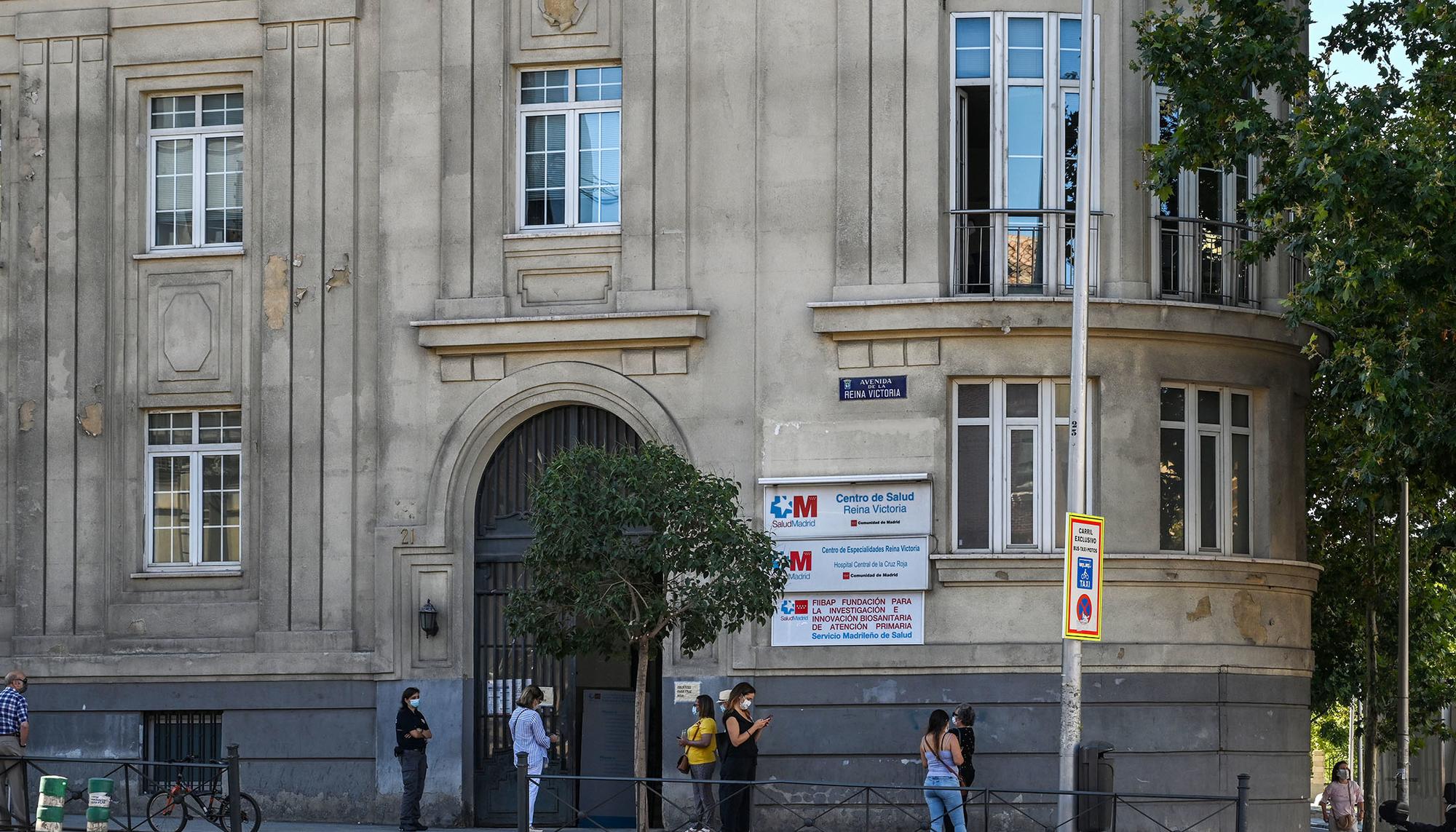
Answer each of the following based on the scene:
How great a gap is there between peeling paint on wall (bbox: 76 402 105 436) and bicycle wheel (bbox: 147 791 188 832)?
524 cm

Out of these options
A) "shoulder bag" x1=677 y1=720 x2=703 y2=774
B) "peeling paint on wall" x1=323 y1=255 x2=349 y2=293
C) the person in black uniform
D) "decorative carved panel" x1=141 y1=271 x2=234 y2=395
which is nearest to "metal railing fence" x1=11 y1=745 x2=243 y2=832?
the person in black uniform

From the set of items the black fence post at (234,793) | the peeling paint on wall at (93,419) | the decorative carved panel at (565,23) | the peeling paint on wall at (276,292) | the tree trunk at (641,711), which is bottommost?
the black fence post at (234,793)

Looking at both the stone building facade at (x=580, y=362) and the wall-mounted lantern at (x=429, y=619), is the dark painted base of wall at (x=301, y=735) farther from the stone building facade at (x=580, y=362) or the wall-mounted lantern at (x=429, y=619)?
the wall-mounted lantern at (x=429, y=619)

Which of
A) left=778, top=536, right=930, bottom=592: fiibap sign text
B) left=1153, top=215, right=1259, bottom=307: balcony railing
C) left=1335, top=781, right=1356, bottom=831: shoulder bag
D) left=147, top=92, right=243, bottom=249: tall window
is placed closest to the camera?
left=778, top=536, right=930, bottom=592: fiibap sign text

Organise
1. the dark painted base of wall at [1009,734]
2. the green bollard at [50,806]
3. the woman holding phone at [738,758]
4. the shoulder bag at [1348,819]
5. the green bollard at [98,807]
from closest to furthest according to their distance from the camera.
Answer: the green bollard at [50,806] < the green bollard at [98,807] < the woman holding phone at [738,758] < the dark painted base of wall at [1009,734] < the shoulder bag at [1348,819]

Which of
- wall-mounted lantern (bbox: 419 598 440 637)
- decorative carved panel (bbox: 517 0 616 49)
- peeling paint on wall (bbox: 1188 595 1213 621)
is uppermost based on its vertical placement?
decorative carved panel (bbox: 517 0 616 49)

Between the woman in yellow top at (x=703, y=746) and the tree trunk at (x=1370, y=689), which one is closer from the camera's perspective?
the woman in yellow top at (x=703, y=746)

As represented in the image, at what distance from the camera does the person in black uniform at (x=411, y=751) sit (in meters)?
22.5

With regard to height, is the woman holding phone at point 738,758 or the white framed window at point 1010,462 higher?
the white framed window at point 1010,462

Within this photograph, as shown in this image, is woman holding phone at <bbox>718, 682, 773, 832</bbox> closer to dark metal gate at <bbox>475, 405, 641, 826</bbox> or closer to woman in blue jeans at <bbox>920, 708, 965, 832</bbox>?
woman in blue jeans at <bbox>920, 708, 965, 832</bbox>

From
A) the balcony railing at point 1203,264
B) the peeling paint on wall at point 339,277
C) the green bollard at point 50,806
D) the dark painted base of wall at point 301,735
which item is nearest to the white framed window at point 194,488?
the dark painted base of wall at point 301,735

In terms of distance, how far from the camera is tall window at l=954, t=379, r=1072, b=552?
2266 centimetres

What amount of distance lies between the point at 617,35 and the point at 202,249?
6104 millimetres

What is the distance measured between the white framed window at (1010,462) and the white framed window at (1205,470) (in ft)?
4.18
